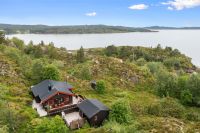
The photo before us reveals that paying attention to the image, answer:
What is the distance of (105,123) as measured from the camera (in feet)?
149

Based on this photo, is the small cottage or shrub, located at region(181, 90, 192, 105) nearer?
the small cottage

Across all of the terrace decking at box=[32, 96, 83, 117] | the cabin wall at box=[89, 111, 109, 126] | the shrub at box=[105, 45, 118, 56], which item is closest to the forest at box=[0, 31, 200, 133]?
the cabin wall at box=[89, 111, 109, 126]

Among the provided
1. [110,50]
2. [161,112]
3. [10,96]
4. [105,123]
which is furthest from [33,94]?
[110,50]

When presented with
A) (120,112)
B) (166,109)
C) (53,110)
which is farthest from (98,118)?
(166,109)

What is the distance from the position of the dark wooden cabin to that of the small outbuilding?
4.49 metres

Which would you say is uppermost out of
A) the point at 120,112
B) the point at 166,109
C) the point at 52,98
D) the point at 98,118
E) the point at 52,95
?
the point at 52,95

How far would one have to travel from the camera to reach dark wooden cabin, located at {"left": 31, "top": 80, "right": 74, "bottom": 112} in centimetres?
4928

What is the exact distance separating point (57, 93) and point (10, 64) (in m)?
26.5

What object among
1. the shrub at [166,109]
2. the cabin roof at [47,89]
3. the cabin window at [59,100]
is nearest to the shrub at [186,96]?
the shrub at [166,109]

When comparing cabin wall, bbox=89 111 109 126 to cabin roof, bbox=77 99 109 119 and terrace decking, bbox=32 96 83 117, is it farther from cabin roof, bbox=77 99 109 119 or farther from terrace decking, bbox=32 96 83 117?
terrace decking, bbox=32 96 83 117

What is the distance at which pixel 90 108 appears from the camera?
4703 centimetres

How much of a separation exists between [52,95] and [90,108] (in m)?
7.80

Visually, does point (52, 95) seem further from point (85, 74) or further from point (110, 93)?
point (85, 74)

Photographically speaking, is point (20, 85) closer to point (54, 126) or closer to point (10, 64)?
point (10, 64)
